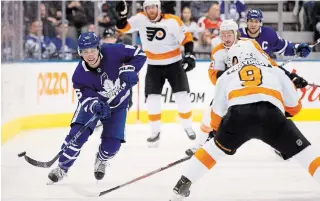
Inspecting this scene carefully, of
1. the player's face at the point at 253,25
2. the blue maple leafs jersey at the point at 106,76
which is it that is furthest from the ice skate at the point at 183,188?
the player's face at the point at 253,25

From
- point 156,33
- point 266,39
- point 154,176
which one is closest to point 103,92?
point 154,176

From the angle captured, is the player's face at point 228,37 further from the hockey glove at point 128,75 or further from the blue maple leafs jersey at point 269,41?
the hockey glove at point 128,75

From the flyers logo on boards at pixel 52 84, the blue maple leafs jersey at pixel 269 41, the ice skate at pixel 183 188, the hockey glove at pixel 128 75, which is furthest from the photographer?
the flyers logo on boards at pixel 52 84

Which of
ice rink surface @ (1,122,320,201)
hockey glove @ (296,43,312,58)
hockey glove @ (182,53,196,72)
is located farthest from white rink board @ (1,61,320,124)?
hockey glove @ (296,43,312,58)

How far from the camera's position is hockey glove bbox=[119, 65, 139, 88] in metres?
3.95

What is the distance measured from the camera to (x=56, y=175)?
13.1 feet

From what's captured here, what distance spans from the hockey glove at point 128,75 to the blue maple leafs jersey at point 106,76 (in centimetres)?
7

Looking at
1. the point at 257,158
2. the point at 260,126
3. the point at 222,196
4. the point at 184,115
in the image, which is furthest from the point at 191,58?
the point at 260,126

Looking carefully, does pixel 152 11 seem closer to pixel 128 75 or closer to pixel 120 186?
pixel 128 75

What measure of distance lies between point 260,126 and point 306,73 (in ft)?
12.9

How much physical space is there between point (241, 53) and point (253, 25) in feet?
5.84

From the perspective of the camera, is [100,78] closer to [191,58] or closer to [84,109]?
[84,109]

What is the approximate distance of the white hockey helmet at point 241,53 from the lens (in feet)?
10.9

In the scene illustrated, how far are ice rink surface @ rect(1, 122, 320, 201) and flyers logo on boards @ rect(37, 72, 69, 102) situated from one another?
76 centimetres
